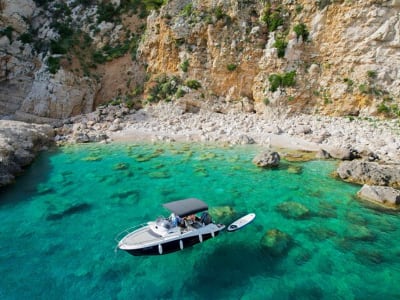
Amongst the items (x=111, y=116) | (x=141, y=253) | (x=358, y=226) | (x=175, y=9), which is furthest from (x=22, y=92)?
(x=358, y=226)

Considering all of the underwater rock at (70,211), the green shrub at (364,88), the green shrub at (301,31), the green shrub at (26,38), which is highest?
the green shrub at (26,38)

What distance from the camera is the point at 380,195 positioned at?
1605 centimetres

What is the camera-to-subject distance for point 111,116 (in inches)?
1383

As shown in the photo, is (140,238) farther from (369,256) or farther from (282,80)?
(282,80)

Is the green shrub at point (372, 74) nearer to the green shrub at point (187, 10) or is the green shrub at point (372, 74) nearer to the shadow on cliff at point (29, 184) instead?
the green shrub at point (187, 10)

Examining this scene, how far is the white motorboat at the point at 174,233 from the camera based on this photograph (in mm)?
11061

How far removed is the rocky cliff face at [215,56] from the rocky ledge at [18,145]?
8755mm

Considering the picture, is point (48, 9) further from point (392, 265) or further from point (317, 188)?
point (392, 265)

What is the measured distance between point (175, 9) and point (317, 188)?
31.1 metres

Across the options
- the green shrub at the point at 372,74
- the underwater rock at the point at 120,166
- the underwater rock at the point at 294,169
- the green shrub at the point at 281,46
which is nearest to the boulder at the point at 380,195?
the underwater rock at the point at 294,169

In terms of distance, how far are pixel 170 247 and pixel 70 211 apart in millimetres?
7206

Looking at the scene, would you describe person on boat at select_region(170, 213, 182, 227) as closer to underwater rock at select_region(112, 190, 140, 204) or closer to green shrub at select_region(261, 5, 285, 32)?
underwater rock at select_region(112, 190, 140, 204)

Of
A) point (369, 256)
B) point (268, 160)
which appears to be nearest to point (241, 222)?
point (369, 256)

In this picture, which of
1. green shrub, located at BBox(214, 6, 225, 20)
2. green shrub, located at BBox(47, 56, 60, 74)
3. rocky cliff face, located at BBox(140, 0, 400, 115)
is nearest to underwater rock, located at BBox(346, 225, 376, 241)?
rocky cliff face, located at BBox(140, 0, 400, 115)
